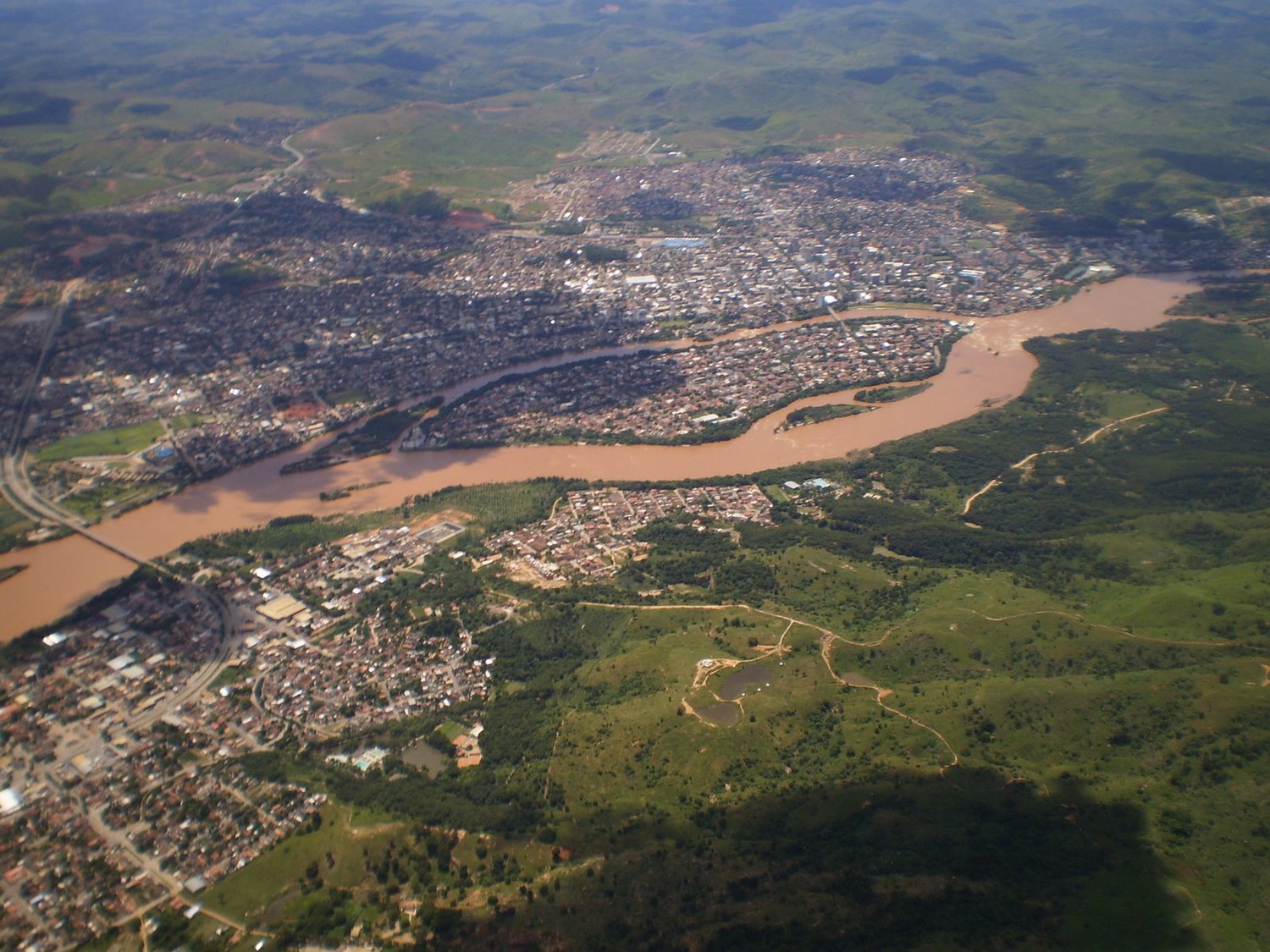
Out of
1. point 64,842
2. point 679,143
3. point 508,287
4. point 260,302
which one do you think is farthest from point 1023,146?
point 64,842

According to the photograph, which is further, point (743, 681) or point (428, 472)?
point (428, 472)

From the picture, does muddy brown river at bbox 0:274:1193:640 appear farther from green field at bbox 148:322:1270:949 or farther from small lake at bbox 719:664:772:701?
small lake at bbox 719:664:772:701

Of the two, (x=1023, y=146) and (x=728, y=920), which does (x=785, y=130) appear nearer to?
(x=1023, y=146)

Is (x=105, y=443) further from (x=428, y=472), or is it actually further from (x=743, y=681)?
(x=743, y=681)

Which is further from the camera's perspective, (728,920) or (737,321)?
(737,321)

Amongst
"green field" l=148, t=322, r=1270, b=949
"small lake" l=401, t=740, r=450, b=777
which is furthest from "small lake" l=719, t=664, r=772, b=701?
"small lake" l=401, t=740, r=450, b=777

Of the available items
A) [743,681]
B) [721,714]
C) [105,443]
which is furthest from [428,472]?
[721,714]
